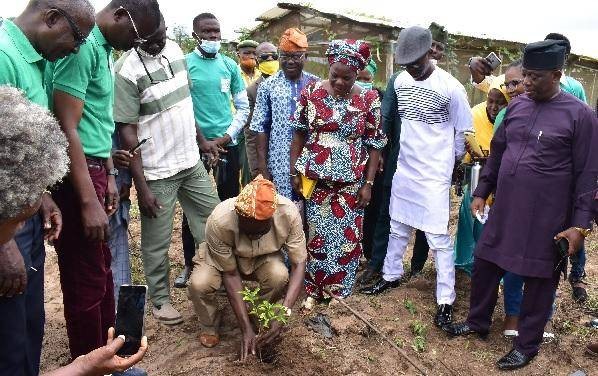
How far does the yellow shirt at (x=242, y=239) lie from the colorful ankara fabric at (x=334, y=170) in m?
0.65

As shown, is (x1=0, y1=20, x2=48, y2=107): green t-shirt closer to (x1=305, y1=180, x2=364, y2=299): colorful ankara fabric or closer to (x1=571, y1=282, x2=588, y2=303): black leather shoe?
(x1=305, y1=180, x2=364, y2=299): colorful ankara fabric

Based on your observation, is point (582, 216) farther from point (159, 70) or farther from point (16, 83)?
point (16, 83)

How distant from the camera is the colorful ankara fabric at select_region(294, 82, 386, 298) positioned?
12.8 feet

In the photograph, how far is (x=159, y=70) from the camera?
353cm

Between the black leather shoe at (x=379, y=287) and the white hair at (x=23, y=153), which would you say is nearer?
the white hair at (x=23, y=153)

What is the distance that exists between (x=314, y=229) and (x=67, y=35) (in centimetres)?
241

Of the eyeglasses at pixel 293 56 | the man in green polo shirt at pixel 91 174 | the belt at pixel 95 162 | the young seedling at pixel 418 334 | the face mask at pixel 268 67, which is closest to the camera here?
the man in green polo shirt at pixel 91 174

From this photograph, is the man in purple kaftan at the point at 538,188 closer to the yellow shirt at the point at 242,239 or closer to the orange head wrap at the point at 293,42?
the yellow shirt at the point at 242,239

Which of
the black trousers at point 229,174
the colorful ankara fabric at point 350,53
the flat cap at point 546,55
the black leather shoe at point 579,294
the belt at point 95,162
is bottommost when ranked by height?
the black leather shoe at point 579,294

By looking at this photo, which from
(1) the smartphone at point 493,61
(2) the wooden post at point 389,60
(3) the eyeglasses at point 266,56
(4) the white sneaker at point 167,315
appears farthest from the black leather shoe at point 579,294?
(2) the wooden post at point 389,60

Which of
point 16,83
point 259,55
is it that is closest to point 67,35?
point 16,83

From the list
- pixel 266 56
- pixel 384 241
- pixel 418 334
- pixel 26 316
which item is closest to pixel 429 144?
pixel 384 241

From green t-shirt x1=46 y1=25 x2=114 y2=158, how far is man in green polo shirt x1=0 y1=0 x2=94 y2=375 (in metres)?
0.20

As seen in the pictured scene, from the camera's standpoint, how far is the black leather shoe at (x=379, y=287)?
174 inches
